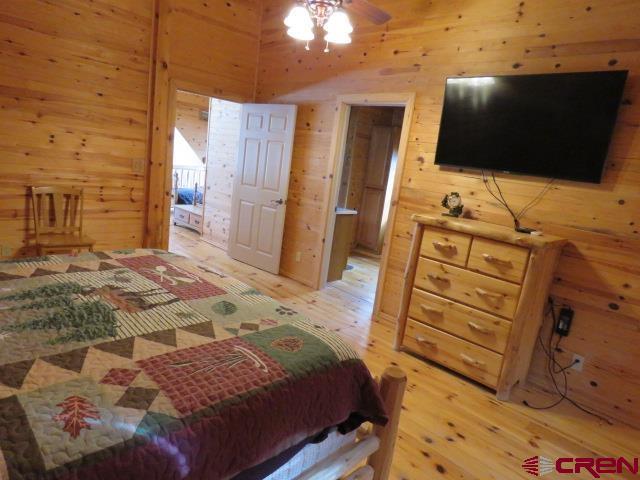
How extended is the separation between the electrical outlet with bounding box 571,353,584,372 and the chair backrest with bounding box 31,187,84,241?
3999 millimetres

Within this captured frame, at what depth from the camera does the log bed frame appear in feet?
4.34

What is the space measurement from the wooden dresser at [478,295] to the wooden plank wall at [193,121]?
656 centimetres

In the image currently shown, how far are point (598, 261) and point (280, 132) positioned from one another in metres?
3.20

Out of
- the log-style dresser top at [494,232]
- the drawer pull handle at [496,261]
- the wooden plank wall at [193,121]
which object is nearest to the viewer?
the log-style dresser top at [494,232]

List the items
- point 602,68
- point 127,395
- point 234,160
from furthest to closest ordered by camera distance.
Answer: point 234,160
point 602,68
point 127,395

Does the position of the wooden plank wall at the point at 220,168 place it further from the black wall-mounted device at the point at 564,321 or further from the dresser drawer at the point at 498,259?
the black wall-mounted device at the point at 564,321

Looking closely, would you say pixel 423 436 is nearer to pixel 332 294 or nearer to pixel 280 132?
pixel 332 294

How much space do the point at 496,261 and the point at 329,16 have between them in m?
1.74

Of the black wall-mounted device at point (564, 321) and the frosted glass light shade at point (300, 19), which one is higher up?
the frosted glass light shade at point (300, 19)

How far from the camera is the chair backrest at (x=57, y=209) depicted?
130 inches

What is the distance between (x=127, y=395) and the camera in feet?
3.28

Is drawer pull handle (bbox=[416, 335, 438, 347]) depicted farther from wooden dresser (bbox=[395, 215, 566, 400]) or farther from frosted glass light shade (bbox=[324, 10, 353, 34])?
frosted glass light shade (bbox=[324, 10, 353, 34])

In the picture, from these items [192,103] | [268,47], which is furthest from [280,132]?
[192,103]

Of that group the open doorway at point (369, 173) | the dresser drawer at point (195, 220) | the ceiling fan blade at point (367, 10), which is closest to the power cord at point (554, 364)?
the ceiling fan blade at point (367, 10)
